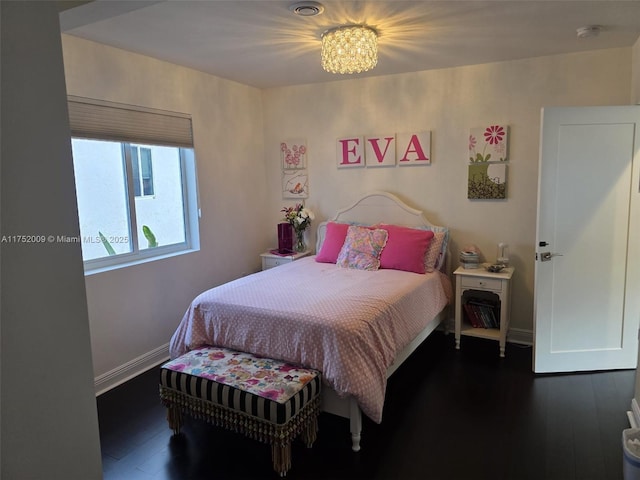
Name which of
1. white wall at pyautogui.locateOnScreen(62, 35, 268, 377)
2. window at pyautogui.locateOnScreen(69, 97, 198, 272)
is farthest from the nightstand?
window at pyautogui.locateOnScreen(69, 97, 198, 272)

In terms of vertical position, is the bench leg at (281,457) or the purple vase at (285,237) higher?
the purple vase at (285,237)

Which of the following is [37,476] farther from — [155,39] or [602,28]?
[602,28]

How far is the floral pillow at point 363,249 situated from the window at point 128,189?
1.34 metres

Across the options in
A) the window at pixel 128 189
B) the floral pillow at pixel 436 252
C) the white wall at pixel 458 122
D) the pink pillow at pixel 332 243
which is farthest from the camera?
the pink pillow at pixel 332 243

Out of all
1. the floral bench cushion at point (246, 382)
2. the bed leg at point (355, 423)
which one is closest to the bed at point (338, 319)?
the bed leg at point (355, 423)

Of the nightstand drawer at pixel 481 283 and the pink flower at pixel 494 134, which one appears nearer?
the nightstand drawer at pixel 481 283

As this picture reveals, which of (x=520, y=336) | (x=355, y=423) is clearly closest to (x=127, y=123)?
(x=355, y=423)

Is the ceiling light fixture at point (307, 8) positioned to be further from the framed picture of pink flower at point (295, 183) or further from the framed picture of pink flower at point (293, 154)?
the framed picture of pink flower at point (295, 183)

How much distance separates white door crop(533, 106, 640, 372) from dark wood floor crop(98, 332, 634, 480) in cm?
22

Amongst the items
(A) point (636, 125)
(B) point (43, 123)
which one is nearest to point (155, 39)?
(B) point (43, 123)

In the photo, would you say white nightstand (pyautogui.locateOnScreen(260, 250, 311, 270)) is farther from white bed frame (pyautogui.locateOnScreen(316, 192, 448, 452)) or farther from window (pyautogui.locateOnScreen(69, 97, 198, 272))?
window (pyautogui.locateOnScreen(69, 97, 198, 272))

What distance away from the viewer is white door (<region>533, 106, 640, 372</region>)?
2865 mm

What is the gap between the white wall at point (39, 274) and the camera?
1.03 meters

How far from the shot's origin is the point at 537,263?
3012mm
